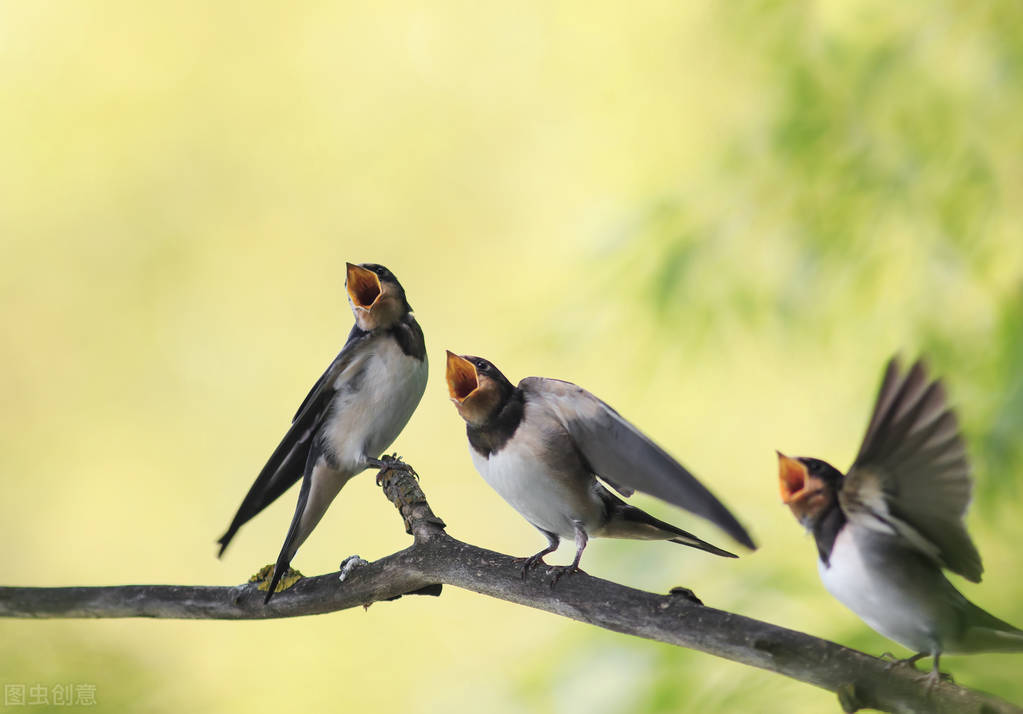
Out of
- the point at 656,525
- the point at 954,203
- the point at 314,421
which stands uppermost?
the point at 954,203

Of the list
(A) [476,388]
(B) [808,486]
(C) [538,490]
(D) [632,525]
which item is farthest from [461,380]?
(B) [808,486]

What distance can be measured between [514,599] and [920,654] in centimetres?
33

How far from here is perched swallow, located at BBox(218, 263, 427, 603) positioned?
111 centimetres

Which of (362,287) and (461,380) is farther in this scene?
(362,287)

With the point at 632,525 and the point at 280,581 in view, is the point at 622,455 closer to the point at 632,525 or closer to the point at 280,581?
the point at 632,525

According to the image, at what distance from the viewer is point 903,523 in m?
0.65

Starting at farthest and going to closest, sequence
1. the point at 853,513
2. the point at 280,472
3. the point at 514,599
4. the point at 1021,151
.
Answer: the point at 1021,151 → the point at 280,472 → the point at 514,599 → the point at 853,513

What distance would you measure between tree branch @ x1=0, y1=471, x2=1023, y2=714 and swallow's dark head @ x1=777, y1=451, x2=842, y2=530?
0.29 feet

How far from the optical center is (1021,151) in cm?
159

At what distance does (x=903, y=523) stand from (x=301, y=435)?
693 millimetres

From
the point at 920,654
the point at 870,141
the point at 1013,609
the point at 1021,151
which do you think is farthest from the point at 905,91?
the point at 920,654

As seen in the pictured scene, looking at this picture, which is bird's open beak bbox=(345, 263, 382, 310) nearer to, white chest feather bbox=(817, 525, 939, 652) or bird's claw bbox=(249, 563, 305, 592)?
bird's claw bbox=(249, 563, 305, 592)

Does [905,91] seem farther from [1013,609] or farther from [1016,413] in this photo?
[1013,609]

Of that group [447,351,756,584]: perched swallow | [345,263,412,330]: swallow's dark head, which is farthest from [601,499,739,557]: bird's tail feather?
[345,263,412,330]: swallow's dark head
